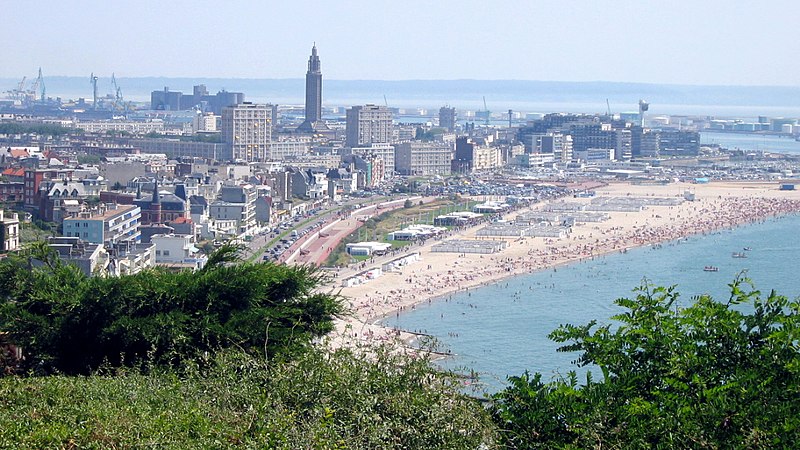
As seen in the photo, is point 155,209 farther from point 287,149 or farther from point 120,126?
point 120,126

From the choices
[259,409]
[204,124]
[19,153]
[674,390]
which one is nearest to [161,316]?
[259,409]

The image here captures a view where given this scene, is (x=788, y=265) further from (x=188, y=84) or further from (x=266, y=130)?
(x=188, y=84)

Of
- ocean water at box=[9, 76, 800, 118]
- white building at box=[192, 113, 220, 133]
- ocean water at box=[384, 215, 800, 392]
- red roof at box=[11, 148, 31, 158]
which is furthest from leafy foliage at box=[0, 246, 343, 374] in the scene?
ocean water at box=[9, 76, 800, 118]

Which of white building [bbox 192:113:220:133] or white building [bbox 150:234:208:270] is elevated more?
white building [bbox 192:113:220:133]

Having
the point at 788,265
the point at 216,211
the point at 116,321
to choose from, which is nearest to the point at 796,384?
the point at 116,321

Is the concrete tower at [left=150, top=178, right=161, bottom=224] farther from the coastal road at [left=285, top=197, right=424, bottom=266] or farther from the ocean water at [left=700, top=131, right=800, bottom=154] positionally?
the ocean water at [left=700, top=131, right=800, bottom=154]
